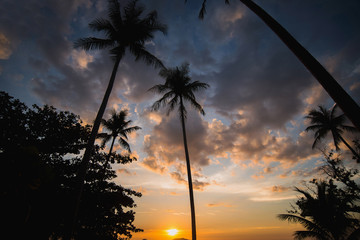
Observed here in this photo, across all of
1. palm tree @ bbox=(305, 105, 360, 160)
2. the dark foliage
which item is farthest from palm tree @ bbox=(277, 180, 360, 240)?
palm tree @ bbox=(305, 105, 360, 160)

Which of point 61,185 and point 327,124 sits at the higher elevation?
point 327,124

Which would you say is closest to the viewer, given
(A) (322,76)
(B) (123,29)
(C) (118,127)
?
(A) (322,76)

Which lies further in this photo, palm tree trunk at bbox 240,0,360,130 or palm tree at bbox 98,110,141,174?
palm tree at bbox 98,110,141,174

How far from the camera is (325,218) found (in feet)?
34.2

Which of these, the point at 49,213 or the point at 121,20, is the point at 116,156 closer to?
the point at 49,213

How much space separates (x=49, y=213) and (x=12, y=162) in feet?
28.1

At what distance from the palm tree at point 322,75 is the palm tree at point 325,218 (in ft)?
42.9

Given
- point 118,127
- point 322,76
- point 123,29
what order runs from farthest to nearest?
point 118,127, point 123,29, point 322,76

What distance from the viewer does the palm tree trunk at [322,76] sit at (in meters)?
2.42

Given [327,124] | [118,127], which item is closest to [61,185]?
[118,127]

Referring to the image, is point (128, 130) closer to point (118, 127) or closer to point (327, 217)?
point (118, 127)

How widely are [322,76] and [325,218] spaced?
1342cm

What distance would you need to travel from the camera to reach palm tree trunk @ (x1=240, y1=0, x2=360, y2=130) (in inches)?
95.3

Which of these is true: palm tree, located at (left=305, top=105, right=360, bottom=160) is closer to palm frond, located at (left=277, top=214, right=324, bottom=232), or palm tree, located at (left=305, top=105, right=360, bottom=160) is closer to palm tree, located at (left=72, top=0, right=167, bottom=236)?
palm frond, located at (left=277, top=214, right=324, bottom=232)
